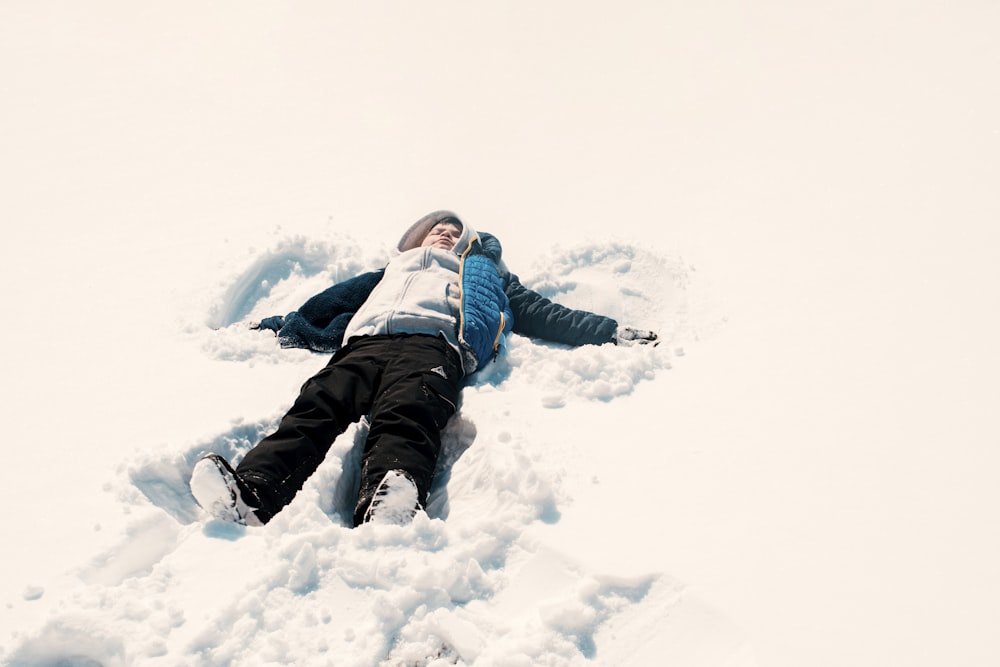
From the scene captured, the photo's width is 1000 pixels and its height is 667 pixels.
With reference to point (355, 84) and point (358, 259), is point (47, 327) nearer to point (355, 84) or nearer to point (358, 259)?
point (358, 259)

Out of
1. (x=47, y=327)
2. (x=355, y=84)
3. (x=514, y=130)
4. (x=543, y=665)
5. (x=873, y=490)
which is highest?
(x=355, y=84)

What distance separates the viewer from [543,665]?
1584 millimetres

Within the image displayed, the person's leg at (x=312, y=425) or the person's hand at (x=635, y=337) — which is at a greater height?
the person's hand at (x=635, y=337)

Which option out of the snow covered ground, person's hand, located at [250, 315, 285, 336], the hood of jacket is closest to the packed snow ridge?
the snow covered ground

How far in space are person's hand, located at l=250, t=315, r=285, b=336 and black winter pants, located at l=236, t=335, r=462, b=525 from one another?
0.60 meters

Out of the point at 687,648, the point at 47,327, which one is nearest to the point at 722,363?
the point at 687,648

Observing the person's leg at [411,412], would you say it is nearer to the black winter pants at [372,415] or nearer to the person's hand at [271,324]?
the black winter pants at [372,415]

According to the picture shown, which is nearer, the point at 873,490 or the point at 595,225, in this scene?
the point at 873,490

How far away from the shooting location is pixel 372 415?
2484 millimetres

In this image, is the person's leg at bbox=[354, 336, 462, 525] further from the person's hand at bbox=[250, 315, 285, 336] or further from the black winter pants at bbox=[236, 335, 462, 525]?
the person's hand at bbox=[250, 315, 285, 336]

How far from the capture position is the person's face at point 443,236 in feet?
12.2

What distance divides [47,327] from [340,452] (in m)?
1.90

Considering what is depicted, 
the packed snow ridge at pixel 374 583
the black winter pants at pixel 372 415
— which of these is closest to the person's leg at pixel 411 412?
the black winter pants at pixel 372 415

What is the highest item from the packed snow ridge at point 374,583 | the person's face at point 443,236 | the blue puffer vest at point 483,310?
the person's face at point 443,236
